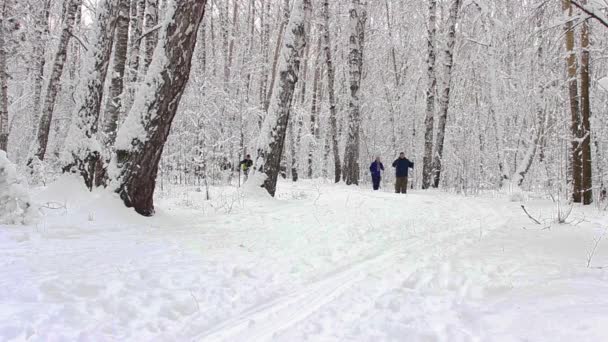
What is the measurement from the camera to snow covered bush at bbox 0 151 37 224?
4922 mm

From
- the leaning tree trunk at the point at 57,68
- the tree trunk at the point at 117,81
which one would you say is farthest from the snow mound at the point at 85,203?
the leaning tree trunk at the point at 57,68

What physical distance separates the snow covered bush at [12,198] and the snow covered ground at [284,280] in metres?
0.25

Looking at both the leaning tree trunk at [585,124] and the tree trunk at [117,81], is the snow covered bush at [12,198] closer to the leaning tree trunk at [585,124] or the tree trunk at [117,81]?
the tree trunk at [117,81]

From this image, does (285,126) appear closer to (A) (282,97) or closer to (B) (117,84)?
(A) (282,97)

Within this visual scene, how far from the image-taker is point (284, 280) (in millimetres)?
3895

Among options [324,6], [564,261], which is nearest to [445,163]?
[324,6]

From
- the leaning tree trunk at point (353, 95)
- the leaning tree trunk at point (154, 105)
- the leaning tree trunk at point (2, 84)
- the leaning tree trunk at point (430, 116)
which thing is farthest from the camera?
the leaning tree trunk at point (430, 116)

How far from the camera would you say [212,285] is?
142 inches

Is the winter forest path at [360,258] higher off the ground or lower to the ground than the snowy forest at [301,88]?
lower

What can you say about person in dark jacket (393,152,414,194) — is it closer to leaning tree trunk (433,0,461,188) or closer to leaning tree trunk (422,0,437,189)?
leaning tree trunk (422,0,437,189)

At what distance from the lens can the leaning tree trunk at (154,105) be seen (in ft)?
20.5

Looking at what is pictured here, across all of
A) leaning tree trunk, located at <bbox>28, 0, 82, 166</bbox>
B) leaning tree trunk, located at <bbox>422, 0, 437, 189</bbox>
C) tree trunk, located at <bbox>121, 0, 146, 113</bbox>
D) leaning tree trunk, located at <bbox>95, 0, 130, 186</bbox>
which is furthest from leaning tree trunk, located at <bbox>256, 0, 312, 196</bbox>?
leaning tree trunk, located at <bbox>422, 0, 437, 189</bbox>

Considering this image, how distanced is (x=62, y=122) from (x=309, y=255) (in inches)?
956

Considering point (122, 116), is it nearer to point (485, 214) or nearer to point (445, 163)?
point (485, 214)
